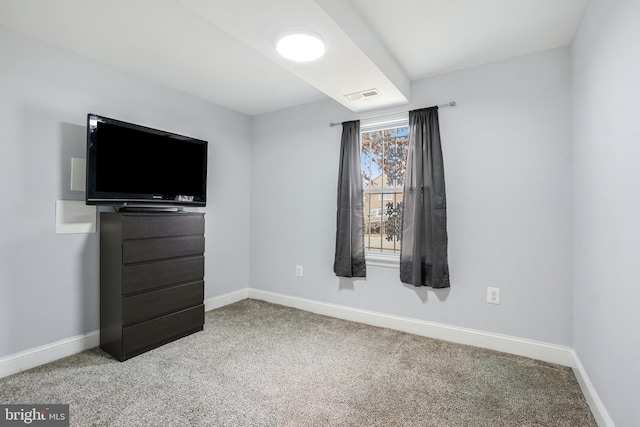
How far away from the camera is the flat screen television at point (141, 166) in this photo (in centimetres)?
226

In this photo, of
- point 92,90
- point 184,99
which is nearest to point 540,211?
point 184,99

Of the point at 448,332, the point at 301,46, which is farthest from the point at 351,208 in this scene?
the point at 301,46

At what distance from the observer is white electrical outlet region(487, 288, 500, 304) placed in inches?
96.8

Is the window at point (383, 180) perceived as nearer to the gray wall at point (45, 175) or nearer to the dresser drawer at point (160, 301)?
the dresser drawer at point (160, 301)

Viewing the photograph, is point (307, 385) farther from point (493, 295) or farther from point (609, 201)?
point (609, 201)

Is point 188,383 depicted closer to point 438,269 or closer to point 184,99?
point 438,269

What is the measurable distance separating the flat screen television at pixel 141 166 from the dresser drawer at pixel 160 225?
0.22 meters

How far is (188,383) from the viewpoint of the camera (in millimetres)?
1961

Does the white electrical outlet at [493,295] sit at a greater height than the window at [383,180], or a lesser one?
lesser

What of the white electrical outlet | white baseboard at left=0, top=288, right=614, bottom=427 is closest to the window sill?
white baseboard at left=0, top=288, right=614, bottom=427

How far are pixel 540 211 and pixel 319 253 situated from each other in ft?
6.73

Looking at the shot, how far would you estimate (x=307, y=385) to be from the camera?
1.96 m

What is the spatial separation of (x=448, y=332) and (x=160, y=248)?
100 inches

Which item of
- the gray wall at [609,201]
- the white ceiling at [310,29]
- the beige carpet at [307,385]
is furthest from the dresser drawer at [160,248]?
the gray wall at [609,201]
